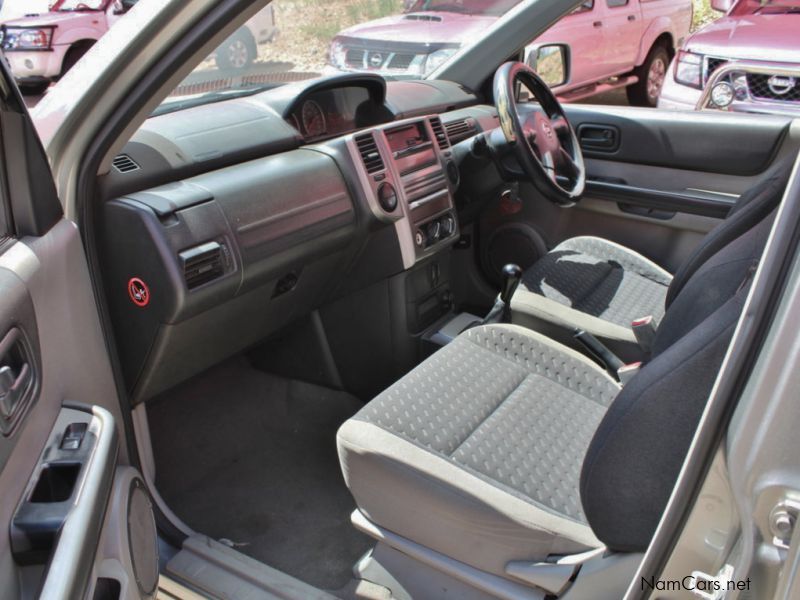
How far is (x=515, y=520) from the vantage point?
1.20 metres

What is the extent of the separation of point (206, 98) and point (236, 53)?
17cm

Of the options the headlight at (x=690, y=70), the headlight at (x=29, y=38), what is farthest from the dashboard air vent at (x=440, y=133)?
the headlight at (x=690, y=70)

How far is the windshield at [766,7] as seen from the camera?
3.69 meters

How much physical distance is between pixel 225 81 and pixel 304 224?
20.2 inches

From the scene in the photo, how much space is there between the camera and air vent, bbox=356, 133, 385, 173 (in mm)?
1925

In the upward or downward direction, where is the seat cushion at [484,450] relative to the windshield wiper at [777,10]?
downward

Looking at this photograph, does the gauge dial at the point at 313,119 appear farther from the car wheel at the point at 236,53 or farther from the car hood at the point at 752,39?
the car hood at the point at 752,39

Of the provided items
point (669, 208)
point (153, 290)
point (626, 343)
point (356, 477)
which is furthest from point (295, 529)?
point (669, 208)

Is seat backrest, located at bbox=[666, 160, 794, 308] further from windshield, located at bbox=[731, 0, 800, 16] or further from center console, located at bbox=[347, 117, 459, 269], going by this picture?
windshield, located at bbox=[731, 0, 800, 16]

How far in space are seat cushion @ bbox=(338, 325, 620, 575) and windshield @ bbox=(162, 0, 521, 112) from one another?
0.85 metres

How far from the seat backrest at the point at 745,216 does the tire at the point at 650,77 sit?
12.5ft

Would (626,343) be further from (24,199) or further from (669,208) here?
(24,199)

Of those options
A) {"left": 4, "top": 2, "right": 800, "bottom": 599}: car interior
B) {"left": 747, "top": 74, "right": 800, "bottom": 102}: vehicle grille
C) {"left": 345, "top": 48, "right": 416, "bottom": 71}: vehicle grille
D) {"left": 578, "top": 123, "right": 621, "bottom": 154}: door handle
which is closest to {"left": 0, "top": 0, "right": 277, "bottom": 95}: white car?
{"left": 4, "top": 2, "right": 800, "bottom": 599}: car interior

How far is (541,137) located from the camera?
2.25 meters
